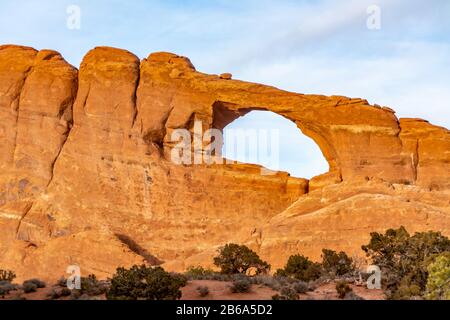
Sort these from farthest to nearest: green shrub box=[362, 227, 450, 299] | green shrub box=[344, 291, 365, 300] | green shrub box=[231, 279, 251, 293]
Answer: green shrub box=[362, 227, 450, 299], green shrub box=[231, 279, 251, 293], green shrub box=[344, 291, 365, 300]

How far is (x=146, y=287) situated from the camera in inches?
965

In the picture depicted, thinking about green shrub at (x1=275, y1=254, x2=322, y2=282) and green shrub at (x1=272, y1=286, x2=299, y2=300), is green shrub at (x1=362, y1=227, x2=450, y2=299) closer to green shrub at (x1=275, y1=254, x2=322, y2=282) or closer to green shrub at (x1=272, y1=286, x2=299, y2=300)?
green shrub at (x1=275, y1=254, x2=322, y2=282)

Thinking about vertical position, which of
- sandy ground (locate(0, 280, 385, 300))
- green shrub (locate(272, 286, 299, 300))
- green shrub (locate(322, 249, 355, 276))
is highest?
green shrub (locate(322, 249, 355, 276))

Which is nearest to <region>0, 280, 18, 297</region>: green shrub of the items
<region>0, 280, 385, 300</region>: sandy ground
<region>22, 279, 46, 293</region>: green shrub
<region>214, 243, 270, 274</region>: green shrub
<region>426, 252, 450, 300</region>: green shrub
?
<region>0, 280, 385, 300</region>: sandy ground

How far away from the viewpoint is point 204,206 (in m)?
52.5

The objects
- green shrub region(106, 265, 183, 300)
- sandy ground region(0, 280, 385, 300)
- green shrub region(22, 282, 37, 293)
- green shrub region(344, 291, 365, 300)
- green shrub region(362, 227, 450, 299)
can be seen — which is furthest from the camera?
green shrub region(22, 282, 37, 293)

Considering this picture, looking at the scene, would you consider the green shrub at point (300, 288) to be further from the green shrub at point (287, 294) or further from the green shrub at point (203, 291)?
the green shrub at point (203, 291)

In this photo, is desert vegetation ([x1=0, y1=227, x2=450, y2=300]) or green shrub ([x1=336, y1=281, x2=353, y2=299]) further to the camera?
green shrub ([x1=336, y1=281, x2=353, y2=299])

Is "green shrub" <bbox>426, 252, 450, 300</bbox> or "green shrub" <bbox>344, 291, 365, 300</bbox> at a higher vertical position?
"green shrub" <bbox>426, 252, 450, 300</bbox>

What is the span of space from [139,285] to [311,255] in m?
22.6

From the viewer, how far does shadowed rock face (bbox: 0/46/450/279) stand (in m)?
50.2

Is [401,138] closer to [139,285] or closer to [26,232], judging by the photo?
[26,232]

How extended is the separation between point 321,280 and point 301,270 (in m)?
5.39
